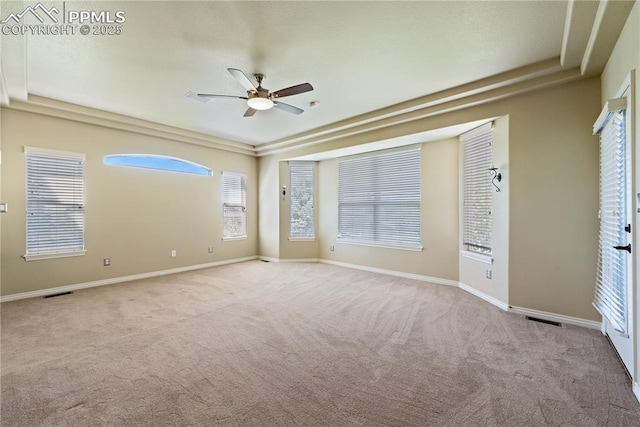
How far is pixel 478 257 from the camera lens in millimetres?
4133

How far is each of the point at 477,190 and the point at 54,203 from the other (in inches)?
259

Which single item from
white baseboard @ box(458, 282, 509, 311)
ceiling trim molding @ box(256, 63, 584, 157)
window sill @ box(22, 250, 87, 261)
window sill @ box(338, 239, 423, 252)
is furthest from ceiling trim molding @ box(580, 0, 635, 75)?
window sill @ box(22, 250, 87, 261)

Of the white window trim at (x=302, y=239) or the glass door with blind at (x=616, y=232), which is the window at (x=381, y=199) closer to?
the white window trim at (x=302, y=239)

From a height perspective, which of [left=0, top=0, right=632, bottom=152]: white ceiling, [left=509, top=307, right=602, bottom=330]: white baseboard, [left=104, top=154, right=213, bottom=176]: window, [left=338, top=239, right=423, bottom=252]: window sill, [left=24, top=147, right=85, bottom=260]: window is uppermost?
[left=0, top=0, right=632, bottom=152]: white ceiling

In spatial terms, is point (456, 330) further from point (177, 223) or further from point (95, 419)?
point (177, 223)

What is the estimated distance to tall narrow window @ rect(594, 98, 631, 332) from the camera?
2197 mm

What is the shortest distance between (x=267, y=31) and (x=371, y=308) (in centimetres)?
333

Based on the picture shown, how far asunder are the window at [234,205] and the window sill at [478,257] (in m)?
4.95

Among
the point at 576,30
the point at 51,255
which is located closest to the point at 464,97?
the point at 576,30

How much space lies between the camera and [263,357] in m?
2.44

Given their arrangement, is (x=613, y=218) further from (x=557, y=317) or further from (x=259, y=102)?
(x=259, y=102)

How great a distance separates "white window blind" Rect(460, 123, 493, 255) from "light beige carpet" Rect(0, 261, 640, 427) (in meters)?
0.95

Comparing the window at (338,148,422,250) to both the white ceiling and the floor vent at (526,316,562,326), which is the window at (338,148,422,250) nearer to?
the white ceiling

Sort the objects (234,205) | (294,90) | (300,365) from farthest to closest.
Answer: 1. (234,205)
2. (294,90)
3. (300,365)
